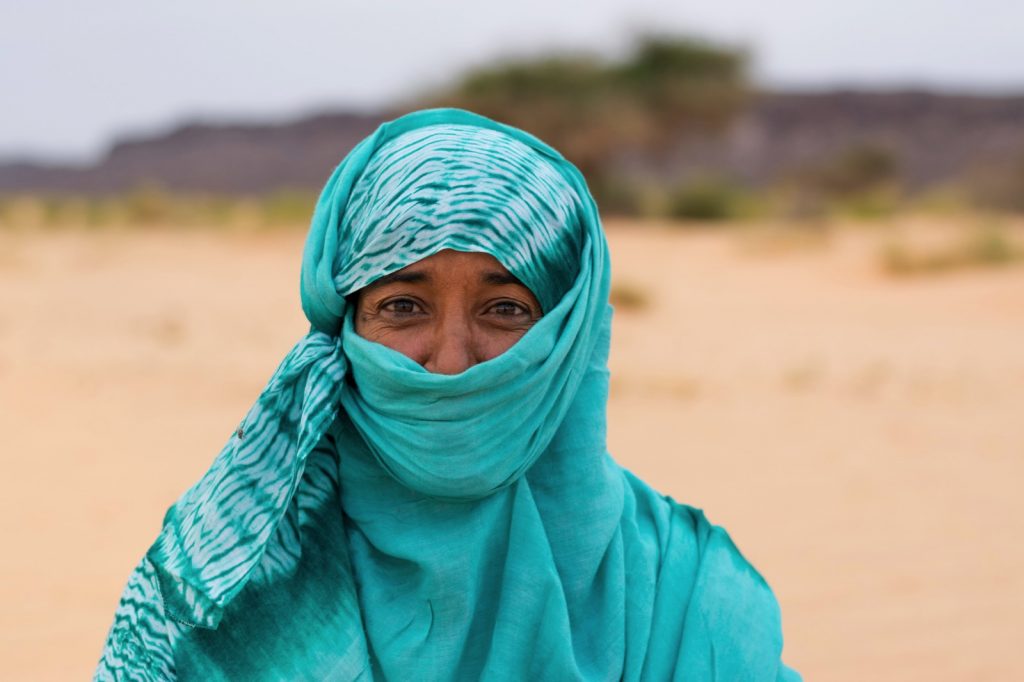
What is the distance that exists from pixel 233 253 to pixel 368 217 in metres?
18.2

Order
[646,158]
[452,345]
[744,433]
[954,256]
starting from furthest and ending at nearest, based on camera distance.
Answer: [646,158] < [954,256] < [744,433] < [452,345]

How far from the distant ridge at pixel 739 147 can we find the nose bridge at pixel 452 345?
54.7 m

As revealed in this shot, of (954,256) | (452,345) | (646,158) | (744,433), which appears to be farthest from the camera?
(646,158)

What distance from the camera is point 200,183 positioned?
7206cm

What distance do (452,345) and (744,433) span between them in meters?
6.59

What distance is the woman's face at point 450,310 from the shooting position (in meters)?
2.03

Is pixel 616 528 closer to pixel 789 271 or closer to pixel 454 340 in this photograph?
pixel 454 340

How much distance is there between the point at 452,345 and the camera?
2.01 metres

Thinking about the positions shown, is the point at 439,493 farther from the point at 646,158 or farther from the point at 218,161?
the point at 218,161

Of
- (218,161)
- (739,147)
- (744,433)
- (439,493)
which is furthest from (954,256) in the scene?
(218,161)

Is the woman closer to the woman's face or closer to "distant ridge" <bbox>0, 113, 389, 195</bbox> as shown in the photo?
the woman's face

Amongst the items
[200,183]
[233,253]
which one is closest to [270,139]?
[200,183]

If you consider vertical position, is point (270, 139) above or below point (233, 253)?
above

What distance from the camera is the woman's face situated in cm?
203
